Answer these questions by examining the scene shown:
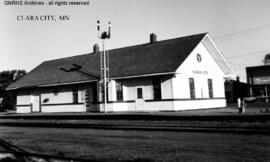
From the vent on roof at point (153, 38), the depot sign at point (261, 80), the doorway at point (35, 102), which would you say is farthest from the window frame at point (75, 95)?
the depot sign at point (261, 80)

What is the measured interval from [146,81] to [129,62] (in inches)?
160

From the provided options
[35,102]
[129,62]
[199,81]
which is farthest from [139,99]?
[35,102]

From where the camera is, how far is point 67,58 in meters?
39.6

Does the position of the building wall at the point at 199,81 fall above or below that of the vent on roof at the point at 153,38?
below

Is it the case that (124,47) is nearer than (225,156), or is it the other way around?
(225,156)

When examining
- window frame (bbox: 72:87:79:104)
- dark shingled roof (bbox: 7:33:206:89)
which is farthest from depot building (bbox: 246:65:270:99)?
window frame (bbox: 72:87:79:104)

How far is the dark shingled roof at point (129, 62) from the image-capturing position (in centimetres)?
2542

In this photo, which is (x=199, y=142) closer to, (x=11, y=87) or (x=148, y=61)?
(x=148, y=61)

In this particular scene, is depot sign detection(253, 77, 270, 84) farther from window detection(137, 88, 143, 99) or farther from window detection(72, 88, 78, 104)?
window detection(72, 88, 78, 104)

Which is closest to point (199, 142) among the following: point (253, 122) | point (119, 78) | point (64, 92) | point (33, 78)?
point (253, 122)

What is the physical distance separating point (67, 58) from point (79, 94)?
1053cm

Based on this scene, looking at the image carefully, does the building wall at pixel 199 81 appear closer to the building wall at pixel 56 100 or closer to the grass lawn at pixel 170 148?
the building wall at pixel 56 100

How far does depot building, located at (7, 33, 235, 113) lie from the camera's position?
80.8 ft

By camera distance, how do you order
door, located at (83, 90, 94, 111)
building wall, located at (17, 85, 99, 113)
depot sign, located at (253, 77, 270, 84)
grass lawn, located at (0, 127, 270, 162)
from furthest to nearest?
depot sign, located at (253, 77, 270, 84)
building wall, located at (17, 85, 99, 113)
door, located at (83, 90, 94, 111)
grass lawn, located at (0, 127, 270, 162)
